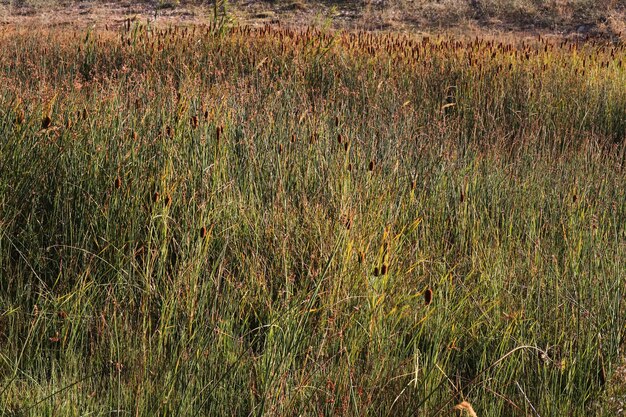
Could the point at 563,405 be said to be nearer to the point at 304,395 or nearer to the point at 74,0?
the point at 304,395

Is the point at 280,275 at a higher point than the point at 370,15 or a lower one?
lower

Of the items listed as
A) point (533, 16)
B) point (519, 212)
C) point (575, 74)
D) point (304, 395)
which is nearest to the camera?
point (304, 395)

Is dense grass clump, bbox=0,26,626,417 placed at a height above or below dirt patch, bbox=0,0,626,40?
below

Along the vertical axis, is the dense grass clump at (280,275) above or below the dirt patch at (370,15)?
below

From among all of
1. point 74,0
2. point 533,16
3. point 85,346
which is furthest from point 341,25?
point 85,346

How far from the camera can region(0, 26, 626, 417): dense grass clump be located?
7.39 feet

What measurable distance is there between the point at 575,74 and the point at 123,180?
16.5ft

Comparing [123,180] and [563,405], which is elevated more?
[123,180]

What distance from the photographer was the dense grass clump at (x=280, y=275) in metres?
2.25

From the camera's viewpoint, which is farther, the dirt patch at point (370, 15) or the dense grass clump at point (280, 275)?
the dirt patch at point (370, 15)

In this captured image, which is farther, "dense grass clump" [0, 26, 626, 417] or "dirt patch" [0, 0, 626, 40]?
"dirt patch" [0, 0, 626, 40]

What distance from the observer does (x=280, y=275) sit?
2.91m

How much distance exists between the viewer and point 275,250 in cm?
314

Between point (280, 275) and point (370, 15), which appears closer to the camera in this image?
point (280, 275)
